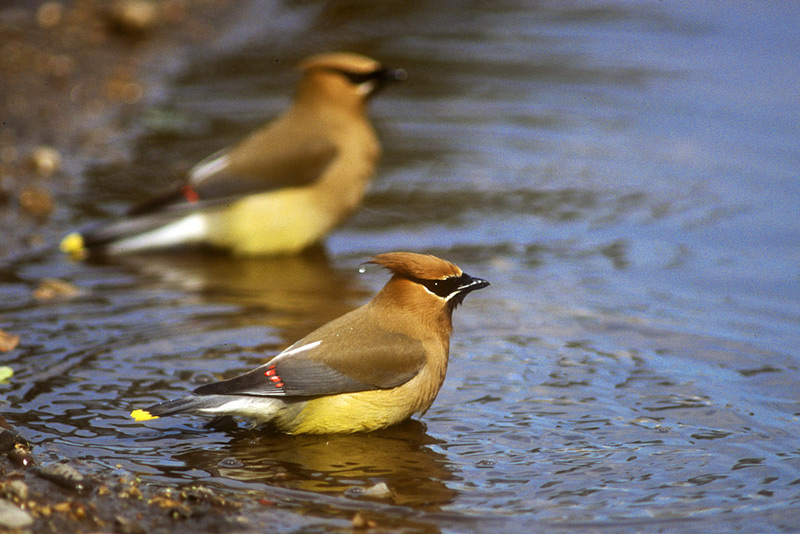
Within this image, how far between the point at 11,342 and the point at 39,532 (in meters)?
2.18

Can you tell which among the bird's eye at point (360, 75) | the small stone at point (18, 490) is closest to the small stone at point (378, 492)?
the small stone at point (18, 490)

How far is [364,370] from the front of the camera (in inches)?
189

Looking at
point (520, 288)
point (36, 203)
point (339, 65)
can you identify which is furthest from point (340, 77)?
point (36, 203)

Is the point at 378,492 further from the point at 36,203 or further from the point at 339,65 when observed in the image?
the point at 36,203

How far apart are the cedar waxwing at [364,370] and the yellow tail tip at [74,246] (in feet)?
9.49

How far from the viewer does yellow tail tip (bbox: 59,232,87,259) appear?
7355mm

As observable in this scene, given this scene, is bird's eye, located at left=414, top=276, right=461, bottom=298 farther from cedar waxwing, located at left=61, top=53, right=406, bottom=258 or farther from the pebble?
cedar waxwing, located at left=61, top=53, right=406, bottom=258

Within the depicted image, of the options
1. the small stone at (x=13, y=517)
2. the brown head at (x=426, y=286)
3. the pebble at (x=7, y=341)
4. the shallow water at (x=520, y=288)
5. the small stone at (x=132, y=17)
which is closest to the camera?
the small stone at (x=13, y=517)

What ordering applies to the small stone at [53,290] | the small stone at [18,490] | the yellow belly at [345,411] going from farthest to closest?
1. the small stone at [53,290]
2. the yellow belly at [345,411]
3. the small stone at [18,490]

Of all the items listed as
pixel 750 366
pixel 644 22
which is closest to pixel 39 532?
pixel 750 366

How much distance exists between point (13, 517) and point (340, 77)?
446 cm

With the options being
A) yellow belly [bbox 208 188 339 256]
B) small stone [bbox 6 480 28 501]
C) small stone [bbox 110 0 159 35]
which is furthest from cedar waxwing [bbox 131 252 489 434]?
small stone [bbox 110 0 159 35]

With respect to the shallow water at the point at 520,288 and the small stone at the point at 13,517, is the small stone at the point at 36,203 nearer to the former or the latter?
the shallow water at the point at 520,288

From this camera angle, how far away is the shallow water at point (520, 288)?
449 cm
